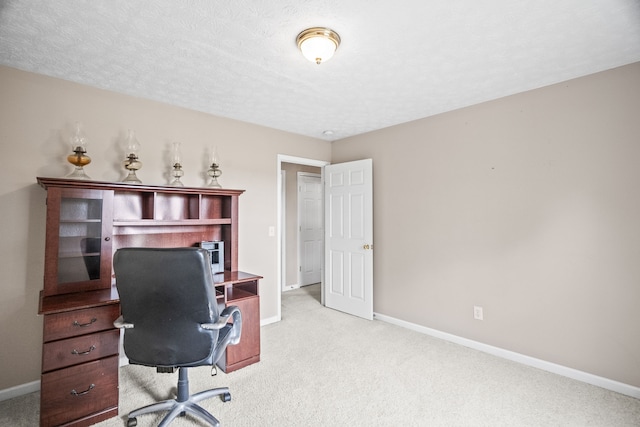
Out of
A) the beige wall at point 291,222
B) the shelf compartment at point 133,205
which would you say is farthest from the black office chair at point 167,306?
the beige wall at point 291,222

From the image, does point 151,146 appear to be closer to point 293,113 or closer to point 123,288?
point 293,113

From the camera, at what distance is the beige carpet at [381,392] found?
1991 millimetres

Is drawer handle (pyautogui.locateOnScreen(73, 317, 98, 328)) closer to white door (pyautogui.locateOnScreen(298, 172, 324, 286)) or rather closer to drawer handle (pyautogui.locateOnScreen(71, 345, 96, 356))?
drawer handle (pyautogui.locateOnScreen(71, 345, 96, 356))

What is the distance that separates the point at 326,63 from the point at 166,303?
1905mm

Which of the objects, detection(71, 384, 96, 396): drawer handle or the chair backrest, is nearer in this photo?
the chair backrest

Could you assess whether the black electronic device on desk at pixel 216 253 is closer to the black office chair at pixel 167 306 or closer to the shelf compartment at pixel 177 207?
the shelf compartment at pixel 177 207

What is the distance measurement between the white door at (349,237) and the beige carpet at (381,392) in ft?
2.93

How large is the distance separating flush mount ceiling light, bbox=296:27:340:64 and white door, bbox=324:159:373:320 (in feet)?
6.82

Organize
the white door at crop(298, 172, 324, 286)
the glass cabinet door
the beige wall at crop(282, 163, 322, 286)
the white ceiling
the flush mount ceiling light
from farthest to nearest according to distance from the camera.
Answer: the white door at crop(298, 172, 324, 286) < the beige wall at crop(282, 163, 322, 286) < the glass cabinet door < the flush mount ceiling light < the white ceiling

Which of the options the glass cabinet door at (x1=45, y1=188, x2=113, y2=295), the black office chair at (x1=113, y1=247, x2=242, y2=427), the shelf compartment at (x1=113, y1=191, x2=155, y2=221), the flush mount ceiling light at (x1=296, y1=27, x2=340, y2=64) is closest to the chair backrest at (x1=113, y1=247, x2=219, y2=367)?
the black office chair at (x1=113, y1=247, x2=242, y2=427)

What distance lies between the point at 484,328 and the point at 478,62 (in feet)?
7.87

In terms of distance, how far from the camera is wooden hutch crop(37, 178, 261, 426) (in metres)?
1.90

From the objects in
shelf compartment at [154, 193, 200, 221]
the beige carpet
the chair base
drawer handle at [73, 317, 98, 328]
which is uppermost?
shelf compartment at [154, 193, 200, 221]

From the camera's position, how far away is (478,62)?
2.22 metres
